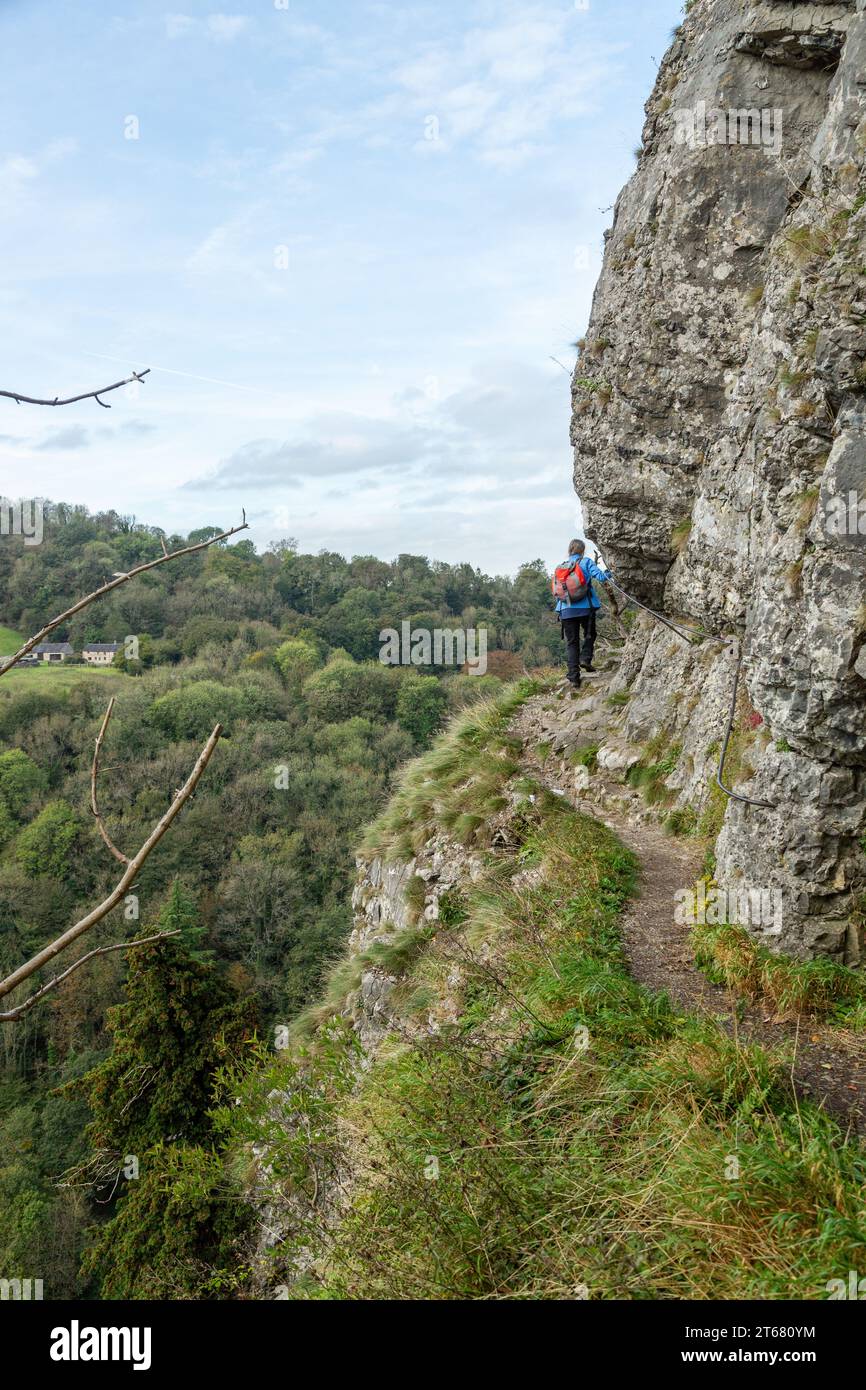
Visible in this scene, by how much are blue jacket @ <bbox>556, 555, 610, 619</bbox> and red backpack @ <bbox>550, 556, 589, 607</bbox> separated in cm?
4

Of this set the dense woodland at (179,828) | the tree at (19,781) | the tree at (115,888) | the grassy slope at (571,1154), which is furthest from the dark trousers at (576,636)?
the tree at (19,781)

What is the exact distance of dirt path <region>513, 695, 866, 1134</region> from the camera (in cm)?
396

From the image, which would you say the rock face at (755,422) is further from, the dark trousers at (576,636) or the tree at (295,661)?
the tree at (295,661)

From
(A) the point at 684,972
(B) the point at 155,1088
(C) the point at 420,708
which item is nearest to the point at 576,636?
(A) the point at 684,972

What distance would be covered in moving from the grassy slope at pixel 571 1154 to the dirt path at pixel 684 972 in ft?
0.74

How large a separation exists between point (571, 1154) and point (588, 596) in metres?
8.75

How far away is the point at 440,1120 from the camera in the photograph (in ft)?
13.3

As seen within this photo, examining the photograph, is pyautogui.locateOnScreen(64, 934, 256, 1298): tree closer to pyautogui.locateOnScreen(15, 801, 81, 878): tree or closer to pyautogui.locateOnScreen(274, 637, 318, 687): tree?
pyautogui.locateOnScreen(15, 801, 81, 878): tree

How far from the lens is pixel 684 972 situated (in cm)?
540

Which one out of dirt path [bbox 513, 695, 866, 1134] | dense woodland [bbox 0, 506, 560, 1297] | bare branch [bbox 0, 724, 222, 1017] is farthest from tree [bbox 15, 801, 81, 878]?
bare branch [bbox 0, 724, 222, 1017]

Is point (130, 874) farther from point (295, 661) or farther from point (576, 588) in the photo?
point (295, 661)

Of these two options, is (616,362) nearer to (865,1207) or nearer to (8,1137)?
(865,1207)

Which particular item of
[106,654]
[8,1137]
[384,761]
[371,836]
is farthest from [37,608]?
[371,836]
